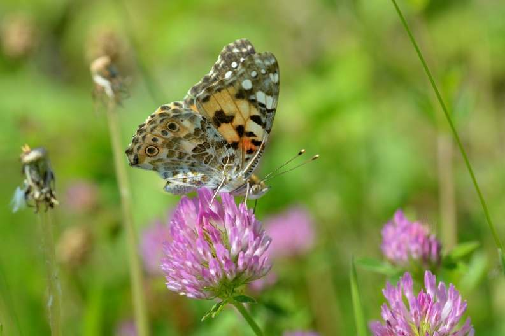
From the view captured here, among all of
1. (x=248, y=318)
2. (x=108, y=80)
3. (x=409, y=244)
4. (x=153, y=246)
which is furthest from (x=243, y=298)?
(x=153, y=246)

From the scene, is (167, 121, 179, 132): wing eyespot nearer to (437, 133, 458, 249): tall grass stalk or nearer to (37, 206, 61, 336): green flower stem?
(37, 206, 61, 336): green flower stem

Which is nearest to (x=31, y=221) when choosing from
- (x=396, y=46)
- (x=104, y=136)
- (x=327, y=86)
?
(x=104, y=136)

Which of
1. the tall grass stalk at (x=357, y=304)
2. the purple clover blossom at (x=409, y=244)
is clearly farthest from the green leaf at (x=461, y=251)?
the tall grass stalk at (x=357, y=304)

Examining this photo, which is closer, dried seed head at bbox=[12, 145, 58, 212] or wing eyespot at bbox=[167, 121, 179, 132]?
dried seed head at bbox=[12, 145, 58, 212]

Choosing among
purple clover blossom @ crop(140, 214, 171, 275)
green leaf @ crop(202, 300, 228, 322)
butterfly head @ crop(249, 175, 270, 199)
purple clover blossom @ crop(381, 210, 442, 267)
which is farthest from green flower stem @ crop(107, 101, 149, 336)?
purple clover blossom @ crop(140, 214, 171, 275)

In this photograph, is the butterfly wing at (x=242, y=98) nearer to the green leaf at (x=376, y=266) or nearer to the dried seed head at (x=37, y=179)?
the green leaf at (x=376, y=266)

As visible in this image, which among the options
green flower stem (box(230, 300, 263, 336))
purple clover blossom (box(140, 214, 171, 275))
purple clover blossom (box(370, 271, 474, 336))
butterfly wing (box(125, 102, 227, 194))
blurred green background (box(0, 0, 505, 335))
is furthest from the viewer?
purple clover blossom (box(140, 214, 171, 275))

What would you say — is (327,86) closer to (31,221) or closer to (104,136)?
(104,136)
